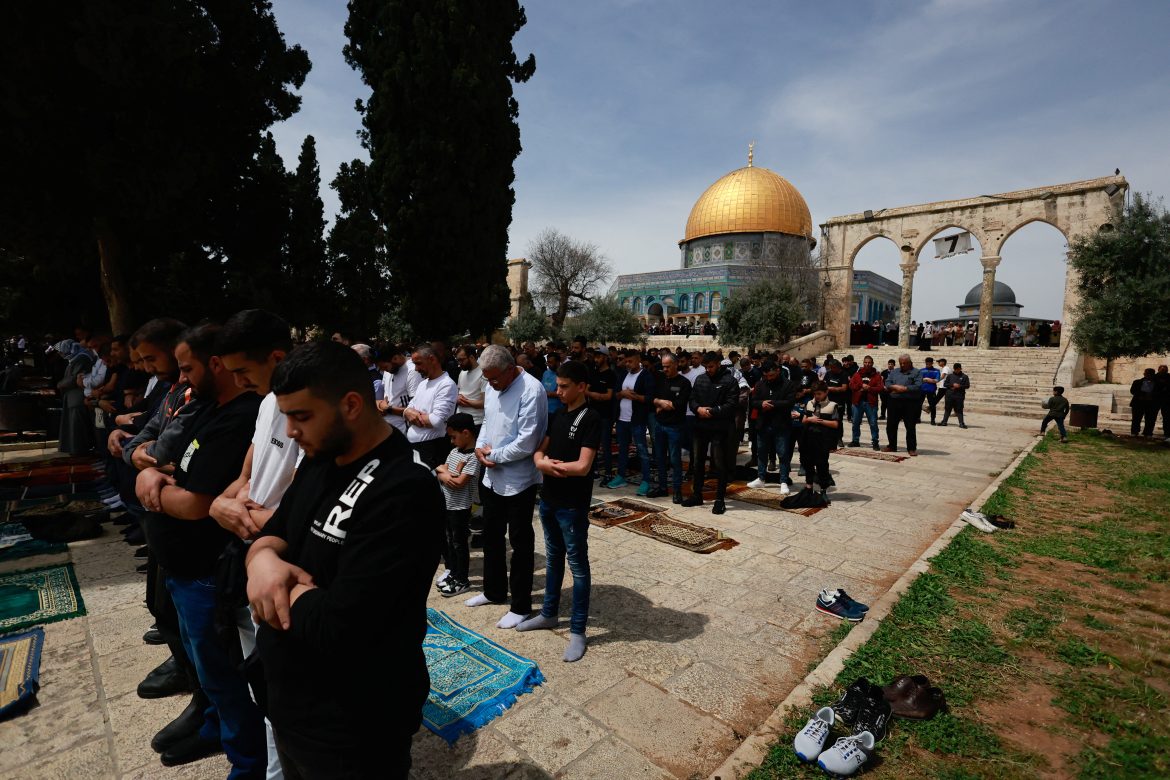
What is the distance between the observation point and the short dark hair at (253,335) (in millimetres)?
2342

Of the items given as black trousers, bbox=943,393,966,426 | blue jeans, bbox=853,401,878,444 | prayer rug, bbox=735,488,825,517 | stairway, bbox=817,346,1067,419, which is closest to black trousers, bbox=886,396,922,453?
blue jeans, bbox=853,401,878,444

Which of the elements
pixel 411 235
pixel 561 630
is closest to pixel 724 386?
pixel 561 630

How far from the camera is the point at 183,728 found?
290cm

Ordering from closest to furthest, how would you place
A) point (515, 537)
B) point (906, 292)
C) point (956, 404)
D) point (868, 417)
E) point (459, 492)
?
point (515, 537), point (459, 492), point (868, 417), point (956, 404), point (906, 292)

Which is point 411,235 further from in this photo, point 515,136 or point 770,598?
point 770,598

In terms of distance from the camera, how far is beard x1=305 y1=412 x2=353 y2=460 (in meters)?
1.63

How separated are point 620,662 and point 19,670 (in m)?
3.94

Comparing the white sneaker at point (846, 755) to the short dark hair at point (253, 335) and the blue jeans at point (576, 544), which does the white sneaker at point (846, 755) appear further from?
the short dark hair at point (253, 335)

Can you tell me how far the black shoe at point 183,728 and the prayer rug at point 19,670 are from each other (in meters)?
1.01

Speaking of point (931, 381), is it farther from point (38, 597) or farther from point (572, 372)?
point (38, 597)

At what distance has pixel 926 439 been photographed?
46.2ft

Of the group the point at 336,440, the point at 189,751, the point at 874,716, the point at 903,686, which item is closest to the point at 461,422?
the point at 189,751

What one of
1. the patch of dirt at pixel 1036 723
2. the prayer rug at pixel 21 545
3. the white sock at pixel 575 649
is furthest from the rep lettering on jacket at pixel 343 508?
the prayer rug at pixel 21 545

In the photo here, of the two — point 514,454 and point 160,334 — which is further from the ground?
point 160,334
